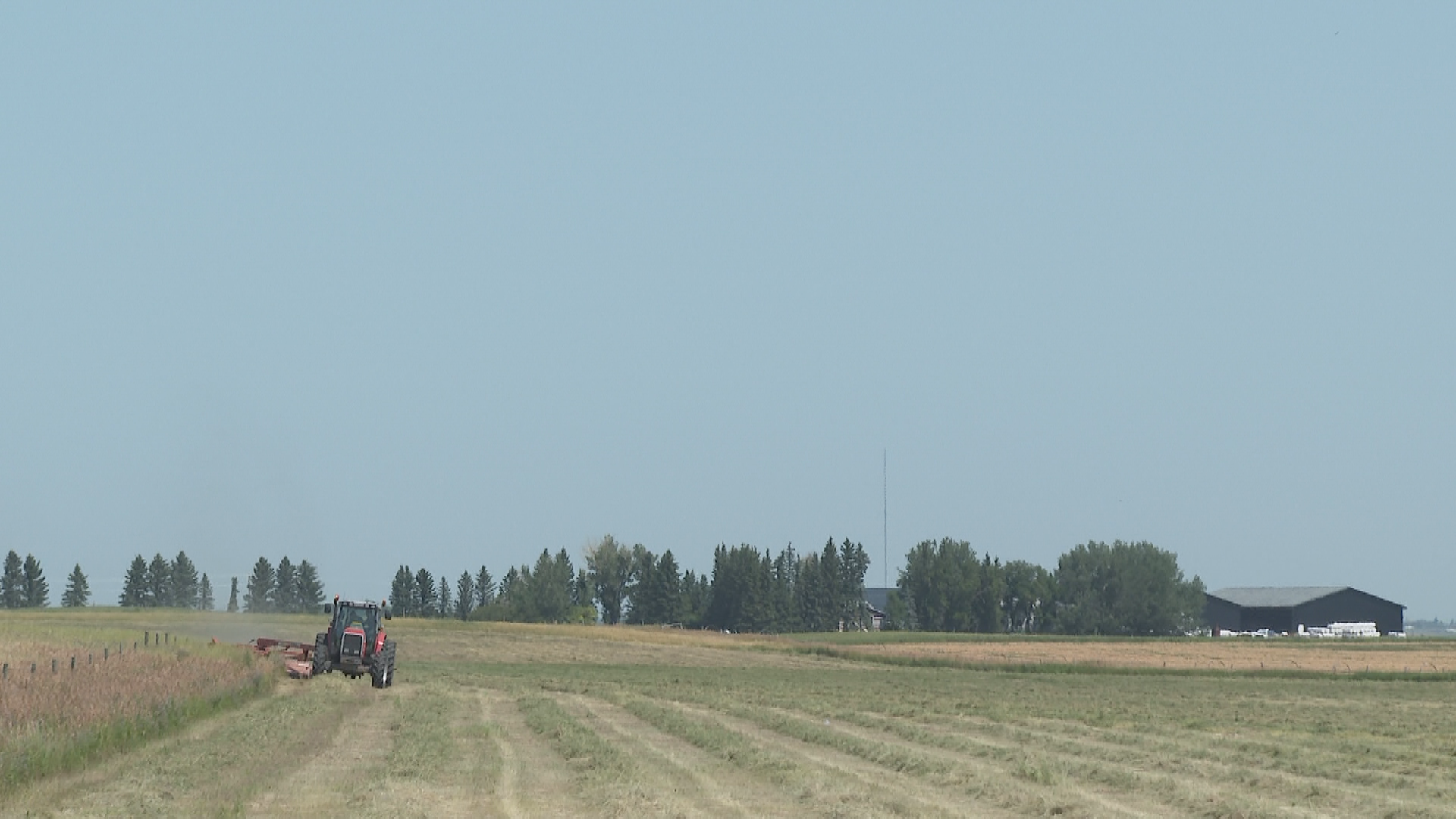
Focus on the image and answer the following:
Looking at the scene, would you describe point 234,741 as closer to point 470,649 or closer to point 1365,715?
point 1365,715

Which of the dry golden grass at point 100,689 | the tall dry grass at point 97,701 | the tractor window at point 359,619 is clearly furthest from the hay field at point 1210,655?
the tall dry grass at point 97,701

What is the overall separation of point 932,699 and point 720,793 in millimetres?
24262

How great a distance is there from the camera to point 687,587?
200 metres

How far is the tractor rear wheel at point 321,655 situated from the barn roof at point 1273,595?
510 ft

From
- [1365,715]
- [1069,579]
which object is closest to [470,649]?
[1365,715]

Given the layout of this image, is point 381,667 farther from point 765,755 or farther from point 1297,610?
point 1297,610

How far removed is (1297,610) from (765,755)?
557 ft

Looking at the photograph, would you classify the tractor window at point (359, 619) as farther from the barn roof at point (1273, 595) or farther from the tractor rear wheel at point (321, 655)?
the barn roof at point (1273, 595)

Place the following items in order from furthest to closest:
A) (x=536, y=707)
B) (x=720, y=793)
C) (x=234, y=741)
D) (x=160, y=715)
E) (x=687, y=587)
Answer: (x=687, y=587) < (x=536, y=707) < (x=160, y=715) < (x=234, y=741) < (x=720, y=793)

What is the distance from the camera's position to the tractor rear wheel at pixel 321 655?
46.1 metres

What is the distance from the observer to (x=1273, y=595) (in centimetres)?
18912

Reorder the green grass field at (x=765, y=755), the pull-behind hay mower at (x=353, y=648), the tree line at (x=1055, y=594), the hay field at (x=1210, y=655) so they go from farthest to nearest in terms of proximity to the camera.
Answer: the tree line at (x=1055, y=594) < the hay field at (x=1210, y=655) < the pull-behind hay mower at (x=353, y=648) < the green grass field at (x=765, y=755)

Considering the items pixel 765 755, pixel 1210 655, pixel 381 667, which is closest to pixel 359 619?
pixel 381 667

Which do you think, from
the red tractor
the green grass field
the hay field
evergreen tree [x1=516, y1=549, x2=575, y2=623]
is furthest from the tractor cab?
evergreen tree [x1=516, y1=549, x2=575, y2=623]
